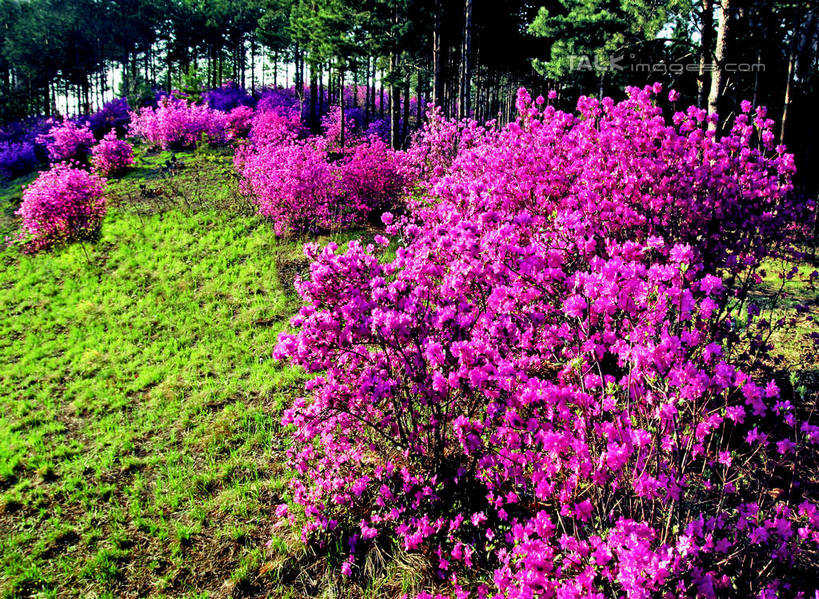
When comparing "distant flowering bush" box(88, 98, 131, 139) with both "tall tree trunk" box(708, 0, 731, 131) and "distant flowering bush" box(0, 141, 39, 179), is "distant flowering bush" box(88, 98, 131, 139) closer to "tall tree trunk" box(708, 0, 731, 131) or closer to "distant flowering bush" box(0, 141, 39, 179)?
"distant flowering bush" box(0, 141, 39, 179)

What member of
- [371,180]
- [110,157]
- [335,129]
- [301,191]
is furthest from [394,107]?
[110,157]

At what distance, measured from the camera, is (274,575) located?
13.0 ft

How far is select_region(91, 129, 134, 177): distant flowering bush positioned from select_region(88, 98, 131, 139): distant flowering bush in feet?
43.8

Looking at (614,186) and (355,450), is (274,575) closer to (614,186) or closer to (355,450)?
(355,450)

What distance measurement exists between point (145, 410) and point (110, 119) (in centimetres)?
3361

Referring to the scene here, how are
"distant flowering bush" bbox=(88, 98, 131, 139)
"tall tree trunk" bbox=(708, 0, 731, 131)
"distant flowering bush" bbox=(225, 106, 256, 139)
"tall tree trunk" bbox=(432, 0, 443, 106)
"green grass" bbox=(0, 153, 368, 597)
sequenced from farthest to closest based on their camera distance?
→ "distant flowering bush" bbox=(88, 98, 131, 139) → "distant flowering bush" bbox=(225, 106, 256, 139) → "tall tree trunk" bbox=(432, 0, 443, 106) → "tall tree trunk" bbox=(708, 0, 731, 131) → "green grass" bbox=(0, 153, 368, 597)

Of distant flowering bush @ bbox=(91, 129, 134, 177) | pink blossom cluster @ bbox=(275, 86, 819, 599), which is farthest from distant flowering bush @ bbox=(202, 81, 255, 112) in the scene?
pink blossom cluster @ bbox=(275, 86, 819, 599)

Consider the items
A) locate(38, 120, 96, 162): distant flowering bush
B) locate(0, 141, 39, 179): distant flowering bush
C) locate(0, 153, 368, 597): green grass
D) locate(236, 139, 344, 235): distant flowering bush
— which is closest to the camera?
locate(0, 153, 368, 597): green grass

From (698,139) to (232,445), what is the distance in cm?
690

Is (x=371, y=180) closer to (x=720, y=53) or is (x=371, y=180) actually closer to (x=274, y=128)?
(x=720, y=53)

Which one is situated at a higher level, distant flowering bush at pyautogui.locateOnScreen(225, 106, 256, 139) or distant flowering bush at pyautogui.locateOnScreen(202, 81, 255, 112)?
distant flowering bush at pyautogui.locateOnScreen(202, 81, 255, 112)

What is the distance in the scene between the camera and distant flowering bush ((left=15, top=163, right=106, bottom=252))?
11.9m

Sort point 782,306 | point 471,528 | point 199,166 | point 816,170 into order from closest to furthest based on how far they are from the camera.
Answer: point 471,528
point 782,306
point 199,166
point 816,170

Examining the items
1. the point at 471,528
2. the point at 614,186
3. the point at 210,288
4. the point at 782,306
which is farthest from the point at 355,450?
the point at 782,306
